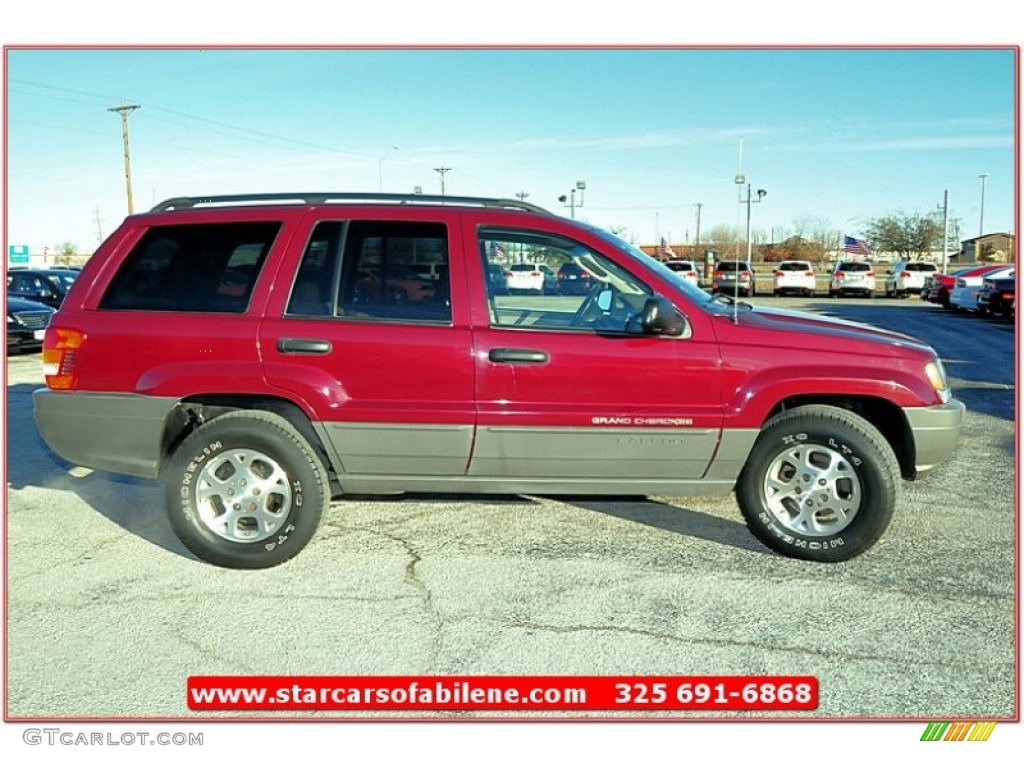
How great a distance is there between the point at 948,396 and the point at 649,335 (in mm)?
1751

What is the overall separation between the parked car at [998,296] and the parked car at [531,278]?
17.2 metres

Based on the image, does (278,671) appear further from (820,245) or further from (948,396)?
(820,245)

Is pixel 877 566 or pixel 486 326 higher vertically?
pixel 486 326

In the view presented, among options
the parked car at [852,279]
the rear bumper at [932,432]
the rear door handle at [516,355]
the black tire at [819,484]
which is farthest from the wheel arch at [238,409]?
the parked car at [852,279]

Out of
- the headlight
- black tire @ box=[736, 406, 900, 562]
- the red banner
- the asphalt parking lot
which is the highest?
the headlight

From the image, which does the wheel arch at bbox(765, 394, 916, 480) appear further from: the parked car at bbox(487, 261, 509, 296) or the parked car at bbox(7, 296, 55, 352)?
the parked car at bbox(7, 296, 55, 352)

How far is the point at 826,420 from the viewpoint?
4516mm

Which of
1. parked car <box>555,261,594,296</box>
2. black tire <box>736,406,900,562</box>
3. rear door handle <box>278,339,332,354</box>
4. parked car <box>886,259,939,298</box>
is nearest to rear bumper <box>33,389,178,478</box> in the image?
rear door handle <box>278,339,332,354</box>

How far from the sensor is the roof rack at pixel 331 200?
4711 millimetres

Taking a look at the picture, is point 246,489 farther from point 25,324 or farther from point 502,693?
point 25,324

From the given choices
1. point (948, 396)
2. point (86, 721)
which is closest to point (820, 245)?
point (948, 396)

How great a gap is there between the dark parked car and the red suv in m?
16.6

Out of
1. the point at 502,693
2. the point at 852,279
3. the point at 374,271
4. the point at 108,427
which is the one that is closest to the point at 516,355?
the point at 374,271

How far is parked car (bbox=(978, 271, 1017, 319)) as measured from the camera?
1895cm
